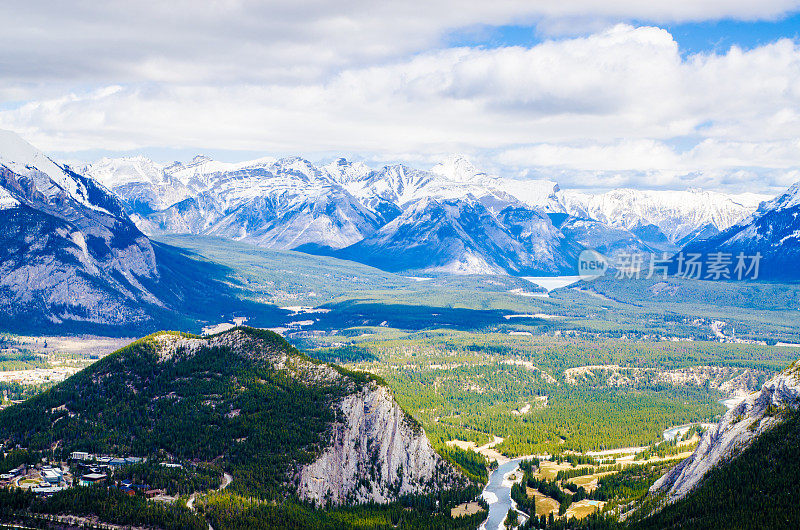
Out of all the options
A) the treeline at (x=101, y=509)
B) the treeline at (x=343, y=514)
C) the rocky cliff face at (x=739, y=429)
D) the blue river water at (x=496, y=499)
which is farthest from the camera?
the blue river water at (x=496, y=499)

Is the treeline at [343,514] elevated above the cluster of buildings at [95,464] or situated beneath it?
situated beneath

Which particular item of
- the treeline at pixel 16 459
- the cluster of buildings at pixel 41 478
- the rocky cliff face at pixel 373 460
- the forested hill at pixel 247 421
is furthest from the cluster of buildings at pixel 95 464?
the rocky cliff face at pixel 373 460

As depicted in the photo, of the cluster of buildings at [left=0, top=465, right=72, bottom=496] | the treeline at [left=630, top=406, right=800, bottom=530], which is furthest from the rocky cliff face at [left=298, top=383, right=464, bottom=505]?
the treeline at [left=630, top=406, right=800, bottom=530]

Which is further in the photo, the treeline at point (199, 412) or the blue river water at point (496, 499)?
the blue river water at point (496, 499)

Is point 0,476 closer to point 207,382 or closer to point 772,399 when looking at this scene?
point 207,382

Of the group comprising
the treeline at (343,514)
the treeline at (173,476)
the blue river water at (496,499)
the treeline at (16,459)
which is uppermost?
the treeline at (16,459)

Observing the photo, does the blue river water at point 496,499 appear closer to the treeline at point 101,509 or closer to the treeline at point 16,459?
the treeline at point 101,509
